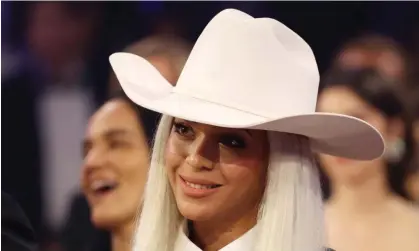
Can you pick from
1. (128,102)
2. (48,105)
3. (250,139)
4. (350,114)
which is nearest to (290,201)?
(250,139)

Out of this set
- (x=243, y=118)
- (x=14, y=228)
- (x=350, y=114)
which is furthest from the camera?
(x=14, y=228)

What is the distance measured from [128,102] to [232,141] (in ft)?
1.84

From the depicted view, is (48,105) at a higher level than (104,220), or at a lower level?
higher

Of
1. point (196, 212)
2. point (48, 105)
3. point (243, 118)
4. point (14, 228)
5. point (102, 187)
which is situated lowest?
point (14, 228)

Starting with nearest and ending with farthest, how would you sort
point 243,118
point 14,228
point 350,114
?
point 243,118, point 350,114, point 14,228

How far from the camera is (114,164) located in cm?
144

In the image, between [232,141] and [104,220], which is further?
[104,220]

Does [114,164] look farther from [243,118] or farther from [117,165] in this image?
[243,118]

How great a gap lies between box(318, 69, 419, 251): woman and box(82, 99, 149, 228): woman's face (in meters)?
0.43

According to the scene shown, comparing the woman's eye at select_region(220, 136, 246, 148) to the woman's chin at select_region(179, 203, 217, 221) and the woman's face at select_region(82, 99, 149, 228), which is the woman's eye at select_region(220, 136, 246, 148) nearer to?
the woman's chin at select_region(179, 203, 217, 221)

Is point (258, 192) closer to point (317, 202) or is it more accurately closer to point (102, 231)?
point (317, 202)

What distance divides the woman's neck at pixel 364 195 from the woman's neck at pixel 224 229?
486 millimetres

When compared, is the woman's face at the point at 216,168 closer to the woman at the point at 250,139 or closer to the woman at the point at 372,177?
the woman at the point at 250,139

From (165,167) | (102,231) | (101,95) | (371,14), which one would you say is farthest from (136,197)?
(371,14)
